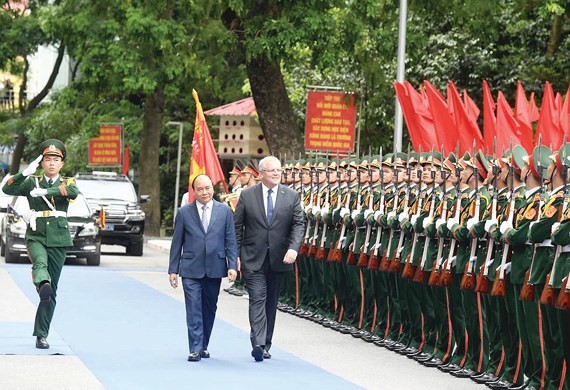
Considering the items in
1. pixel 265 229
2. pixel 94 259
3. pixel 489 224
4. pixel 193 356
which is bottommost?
pixel 94 259

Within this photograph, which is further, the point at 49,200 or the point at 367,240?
the point at 367,240

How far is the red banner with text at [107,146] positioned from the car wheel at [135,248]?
47.2 ft

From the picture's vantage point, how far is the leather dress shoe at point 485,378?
1318 cm

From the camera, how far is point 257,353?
14.4 m

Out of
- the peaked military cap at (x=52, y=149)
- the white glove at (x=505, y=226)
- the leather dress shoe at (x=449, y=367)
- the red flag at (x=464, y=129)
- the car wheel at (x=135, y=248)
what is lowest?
the car wheel at (x=135, y=248)

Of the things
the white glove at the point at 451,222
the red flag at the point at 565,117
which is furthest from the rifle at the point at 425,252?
the red flag at the point at 565,117

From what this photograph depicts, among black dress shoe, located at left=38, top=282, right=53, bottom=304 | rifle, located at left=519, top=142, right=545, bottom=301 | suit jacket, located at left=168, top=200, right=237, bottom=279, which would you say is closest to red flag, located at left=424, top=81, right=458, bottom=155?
suit jacket, located at left=168, top=200, right=237, bottom=279

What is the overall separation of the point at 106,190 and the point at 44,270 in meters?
21.6

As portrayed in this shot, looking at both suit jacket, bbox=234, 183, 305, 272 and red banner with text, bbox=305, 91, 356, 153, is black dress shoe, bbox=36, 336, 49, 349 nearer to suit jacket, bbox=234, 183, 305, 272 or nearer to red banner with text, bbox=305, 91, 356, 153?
suit jacket, bbox=234, 183, 305, 272

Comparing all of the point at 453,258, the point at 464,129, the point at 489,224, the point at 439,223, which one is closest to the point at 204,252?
the point at 439,223

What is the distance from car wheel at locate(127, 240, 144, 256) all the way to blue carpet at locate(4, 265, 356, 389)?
13477 millimetres

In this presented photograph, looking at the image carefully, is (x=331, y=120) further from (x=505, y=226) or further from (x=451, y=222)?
(x=505, y=226)

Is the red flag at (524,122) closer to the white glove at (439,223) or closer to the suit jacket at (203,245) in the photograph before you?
the white glove at (439,223)

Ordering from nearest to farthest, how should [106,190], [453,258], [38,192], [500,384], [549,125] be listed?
[500,384] → [453,258] → [38,192] → [549,125] → [106,190]
